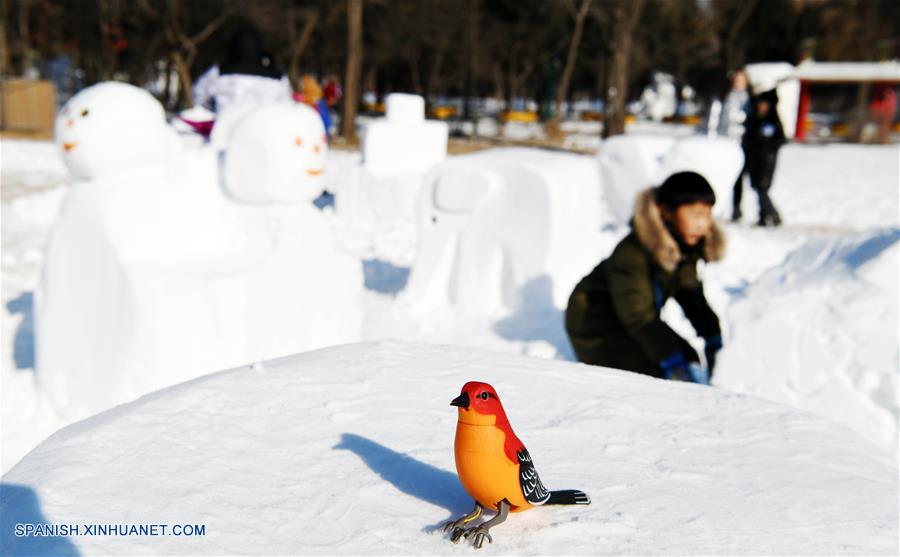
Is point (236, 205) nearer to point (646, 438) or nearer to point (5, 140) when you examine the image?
point (646, 438)

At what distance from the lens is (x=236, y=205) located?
4.24m

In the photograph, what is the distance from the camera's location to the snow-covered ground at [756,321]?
355 cm

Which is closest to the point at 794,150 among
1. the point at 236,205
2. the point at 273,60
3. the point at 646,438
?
the point at 273,60

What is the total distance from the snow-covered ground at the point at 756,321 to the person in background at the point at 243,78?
166 centimetres

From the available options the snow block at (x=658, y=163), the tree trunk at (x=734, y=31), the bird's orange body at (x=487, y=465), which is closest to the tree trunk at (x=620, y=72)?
the tree trunk at (x=734, y=31)

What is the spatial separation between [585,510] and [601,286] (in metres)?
2.39

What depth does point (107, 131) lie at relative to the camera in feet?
12.5

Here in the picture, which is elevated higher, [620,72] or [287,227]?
[620,72]

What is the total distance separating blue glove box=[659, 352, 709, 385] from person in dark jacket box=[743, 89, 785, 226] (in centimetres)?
636

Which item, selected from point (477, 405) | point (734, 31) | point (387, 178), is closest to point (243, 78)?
point (387, 178)

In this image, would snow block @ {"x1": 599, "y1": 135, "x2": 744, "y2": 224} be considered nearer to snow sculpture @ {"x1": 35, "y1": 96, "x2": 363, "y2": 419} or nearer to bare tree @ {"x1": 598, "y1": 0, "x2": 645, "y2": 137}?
snow sculpture @ {"x1": 35, "y1": 96, "x2": 363, "y2": 419}

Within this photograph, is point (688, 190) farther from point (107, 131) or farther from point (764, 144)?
point (764, 144)

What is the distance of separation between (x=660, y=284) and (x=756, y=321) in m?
0.69

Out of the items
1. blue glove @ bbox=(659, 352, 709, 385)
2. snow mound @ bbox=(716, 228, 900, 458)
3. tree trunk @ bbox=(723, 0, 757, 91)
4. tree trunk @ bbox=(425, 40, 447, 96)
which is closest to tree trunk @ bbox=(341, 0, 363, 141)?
tree trunk @ bbox=(425, 40, 447, 96)
